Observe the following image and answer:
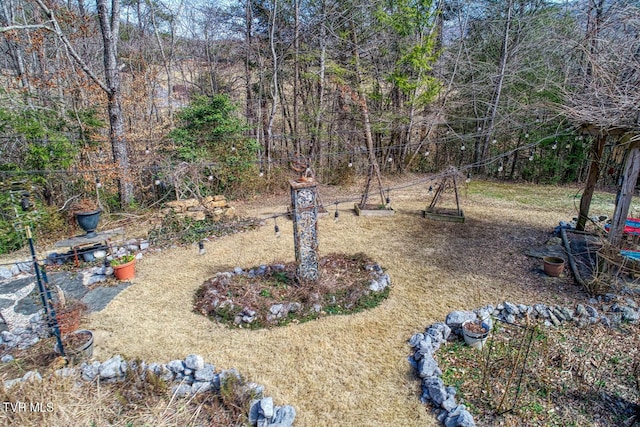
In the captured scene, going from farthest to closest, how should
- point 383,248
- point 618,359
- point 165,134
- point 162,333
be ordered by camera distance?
1. point 165,134
2. point 383,248
3. point 162,333
4. point 618,359

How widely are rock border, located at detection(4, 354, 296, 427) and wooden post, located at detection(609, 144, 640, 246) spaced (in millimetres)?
5211

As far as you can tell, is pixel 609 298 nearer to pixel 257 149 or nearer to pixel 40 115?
pixel 257 149

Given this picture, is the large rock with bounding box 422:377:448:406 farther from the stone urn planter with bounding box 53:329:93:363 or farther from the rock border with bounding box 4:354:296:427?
the stone urn planter with bounding box 53:329:93:363

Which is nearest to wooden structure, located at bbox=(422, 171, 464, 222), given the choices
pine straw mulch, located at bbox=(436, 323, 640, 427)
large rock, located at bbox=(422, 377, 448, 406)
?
pine straw mulch, located at bbox=(436, 323, 640, 427)

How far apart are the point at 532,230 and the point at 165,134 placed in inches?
Result: 348


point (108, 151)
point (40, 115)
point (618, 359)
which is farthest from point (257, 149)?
point (618, 359)

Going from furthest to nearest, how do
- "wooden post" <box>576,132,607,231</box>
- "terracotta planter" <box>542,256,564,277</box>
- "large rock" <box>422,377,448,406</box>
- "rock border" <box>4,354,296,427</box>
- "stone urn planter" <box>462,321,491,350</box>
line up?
"wooden post" <box>576,132,607,231</box>
"terracotta planter" <box>542,256,564,277</box>
"stone urn planter" <box>462,321,491,350</box>
"rock border" <box>4,354,296,427</box>
"large rock" <box>422,377,448,406</box>

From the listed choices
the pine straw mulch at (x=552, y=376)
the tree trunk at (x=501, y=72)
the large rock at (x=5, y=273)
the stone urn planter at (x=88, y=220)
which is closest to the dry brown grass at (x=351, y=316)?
the pine straw mulch at (x=552, y=376)

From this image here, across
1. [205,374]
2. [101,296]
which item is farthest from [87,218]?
[205,374]

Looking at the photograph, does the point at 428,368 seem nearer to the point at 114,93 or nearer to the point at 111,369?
the point at 111,369

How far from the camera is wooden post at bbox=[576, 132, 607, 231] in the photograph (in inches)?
230

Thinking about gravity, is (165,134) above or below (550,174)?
above

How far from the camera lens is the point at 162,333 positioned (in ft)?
13.0

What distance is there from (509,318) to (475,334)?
79cm
